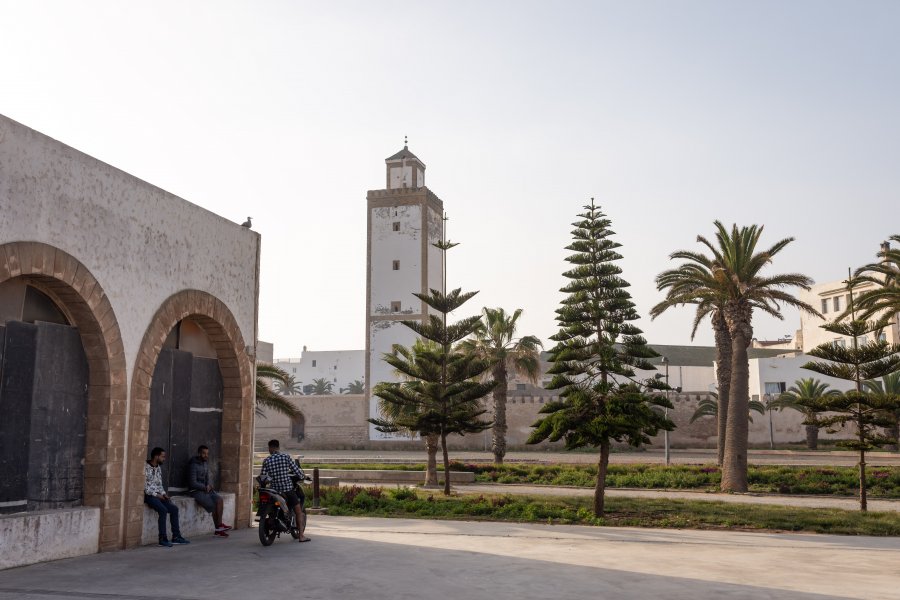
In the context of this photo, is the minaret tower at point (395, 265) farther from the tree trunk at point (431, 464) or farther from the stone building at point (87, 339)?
the stone building at point (87, 339)

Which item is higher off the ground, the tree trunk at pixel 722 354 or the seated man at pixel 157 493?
the tree trunk at pixel 722 354

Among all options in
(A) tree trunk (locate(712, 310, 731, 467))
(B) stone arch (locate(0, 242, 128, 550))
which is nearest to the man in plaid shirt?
(B) stone arch (locate(0, 242, 128, 550))

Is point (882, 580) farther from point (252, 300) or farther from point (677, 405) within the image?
point (677, 405)

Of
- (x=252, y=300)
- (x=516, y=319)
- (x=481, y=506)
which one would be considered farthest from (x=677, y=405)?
(x=252, y=300)

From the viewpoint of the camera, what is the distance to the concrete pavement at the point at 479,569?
7277mm

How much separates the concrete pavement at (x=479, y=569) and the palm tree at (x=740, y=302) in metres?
9.76

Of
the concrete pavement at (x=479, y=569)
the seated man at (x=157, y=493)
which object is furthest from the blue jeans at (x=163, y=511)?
the concrete pavement at (x=479, y=569)

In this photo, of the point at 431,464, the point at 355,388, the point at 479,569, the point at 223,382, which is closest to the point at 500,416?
the point at 431,464

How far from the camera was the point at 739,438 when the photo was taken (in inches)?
842

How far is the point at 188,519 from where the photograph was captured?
1117cm

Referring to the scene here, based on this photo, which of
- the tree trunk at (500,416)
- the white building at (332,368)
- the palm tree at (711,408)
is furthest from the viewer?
the white building at (332,368)

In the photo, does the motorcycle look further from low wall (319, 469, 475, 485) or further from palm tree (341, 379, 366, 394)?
palm tree (341, 379, 366, 394)

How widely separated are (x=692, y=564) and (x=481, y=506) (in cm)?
692

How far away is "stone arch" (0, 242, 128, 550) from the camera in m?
9.27
